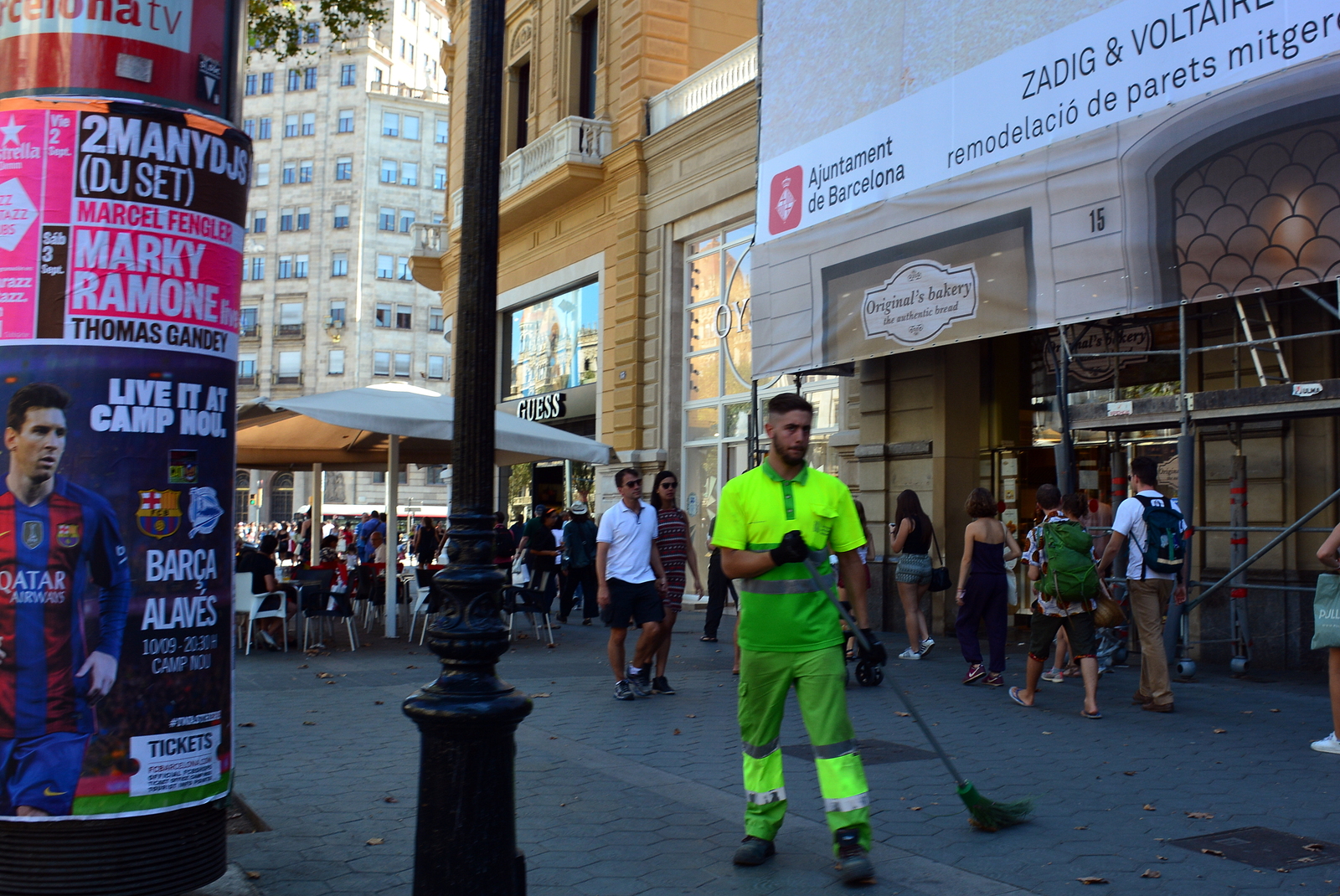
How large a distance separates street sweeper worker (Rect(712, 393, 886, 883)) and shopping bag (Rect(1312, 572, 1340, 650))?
11.3ft

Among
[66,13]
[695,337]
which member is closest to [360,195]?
[695,337]

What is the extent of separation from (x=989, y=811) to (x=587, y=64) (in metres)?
19.9

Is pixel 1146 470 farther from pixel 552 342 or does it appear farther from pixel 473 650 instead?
pixel 552 342

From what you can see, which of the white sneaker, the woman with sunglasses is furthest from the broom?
the woman with sunglasses

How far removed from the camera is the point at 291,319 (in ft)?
219

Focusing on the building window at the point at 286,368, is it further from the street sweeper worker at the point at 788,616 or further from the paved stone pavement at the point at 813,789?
the street sweeper worker at the point at 788,616

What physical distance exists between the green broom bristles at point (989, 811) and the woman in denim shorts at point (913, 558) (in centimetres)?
603

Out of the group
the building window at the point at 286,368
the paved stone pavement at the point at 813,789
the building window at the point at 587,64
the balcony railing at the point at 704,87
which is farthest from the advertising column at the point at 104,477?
the building window at the point at 286,368

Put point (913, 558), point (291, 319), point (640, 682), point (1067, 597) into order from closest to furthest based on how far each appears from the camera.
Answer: point (1067, 597), point (640, 682), point (913, 558), point (291, 319)

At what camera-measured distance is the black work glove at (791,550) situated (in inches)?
180

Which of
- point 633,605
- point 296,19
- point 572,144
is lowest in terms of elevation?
point 633,605

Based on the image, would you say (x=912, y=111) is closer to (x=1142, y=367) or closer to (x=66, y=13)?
(x=1142, y=367)

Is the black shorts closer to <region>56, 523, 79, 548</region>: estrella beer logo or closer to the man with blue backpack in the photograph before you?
the man with blue backpack

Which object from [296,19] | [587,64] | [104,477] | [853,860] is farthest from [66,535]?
[587,64]
